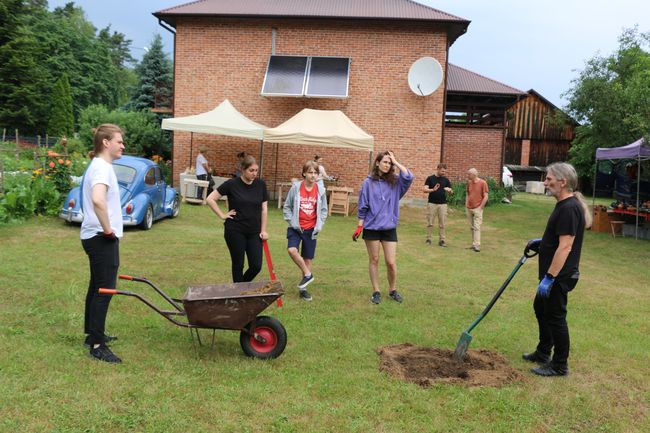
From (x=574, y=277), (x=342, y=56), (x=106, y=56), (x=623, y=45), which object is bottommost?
(x=574, y=277)

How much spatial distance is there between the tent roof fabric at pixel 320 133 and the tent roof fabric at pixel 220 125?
499mm

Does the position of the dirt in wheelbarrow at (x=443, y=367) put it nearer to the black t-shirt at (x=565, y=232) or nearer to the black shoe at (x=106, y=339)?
the black t-shirt at (x=565, y=232)

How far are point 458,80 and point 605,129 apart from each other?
5905 mm

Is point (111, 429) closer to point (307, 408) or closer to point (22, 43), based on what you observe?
point (307, 408)

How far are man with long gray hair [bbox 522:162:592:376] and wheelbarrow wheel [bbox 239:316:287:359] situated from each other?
7.04 feet

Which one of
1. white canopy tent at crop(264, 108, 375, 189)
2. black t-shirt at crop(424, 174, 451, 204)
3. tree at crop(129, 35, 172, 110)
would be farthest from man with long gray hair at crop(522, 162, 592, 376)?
tree at crop(129, 35, 172, 110)

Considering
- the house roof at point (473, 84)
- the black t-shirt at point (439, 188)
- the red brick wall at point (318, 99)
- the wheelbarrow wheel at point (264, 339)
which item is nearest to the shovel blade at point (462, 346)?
the wheelbarrow wheel at point (264, 339)

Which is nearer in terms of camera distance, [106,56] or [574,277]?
[574,277]

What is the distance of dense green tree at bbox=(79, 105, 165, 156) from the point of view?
25.1m

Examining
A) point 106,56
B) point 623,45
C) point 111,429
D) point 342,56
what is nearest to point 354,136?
point 342,56

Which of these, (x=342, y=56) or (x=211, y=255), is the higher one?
(x=342, y=56)

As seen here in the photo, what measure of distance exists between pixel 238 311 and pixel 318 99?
14.5 m

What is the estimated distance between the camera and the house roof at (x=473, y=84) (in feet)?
70.9

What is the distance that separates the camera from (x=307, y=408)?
12.6ft
